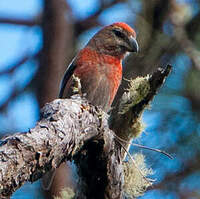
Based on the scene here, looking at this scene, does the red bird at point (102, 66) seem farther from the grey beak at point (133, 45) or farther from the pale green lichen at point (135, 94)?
the pale green lichen at point (135, 94)

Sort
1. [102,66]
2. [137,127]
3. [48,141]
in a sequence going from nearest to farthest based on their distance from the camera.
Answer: [48,141] → [137,127] → [102,66]

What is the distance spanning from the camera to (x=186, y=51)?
4.75 meters

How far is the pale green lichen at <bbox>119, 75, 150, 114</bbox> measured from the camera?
3071mm

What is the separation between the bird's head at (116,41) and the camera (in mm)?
5203

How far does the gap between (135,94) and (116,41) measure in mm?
2311

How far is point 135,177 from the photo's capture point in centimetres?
341

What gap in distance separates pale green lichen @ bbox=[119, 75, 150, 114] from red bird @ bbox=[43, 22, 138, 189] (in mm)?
1437

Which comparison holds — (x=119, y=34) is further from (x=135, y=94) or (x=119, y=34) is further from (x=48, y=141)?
(x=48, y=141)

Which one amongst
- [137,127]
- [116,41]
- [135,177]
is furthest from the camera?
[116,41]

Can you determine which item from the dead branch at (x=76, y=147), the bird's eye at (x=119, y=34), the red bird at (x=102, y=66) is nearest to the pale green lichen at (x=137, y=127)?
the dead branch at (x=76, y=147)

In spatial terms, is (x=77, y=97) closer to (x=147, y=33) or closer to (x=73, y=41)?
(x=147, y=33)

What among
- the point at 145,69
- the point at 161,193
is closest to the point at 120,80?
the point at 145,69

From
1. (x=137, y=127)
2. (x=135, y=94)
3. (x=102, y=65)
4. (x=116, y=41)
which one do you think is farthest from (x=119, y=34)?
(x=135, y=94)

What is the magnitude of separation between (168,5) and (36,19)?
3559mm
